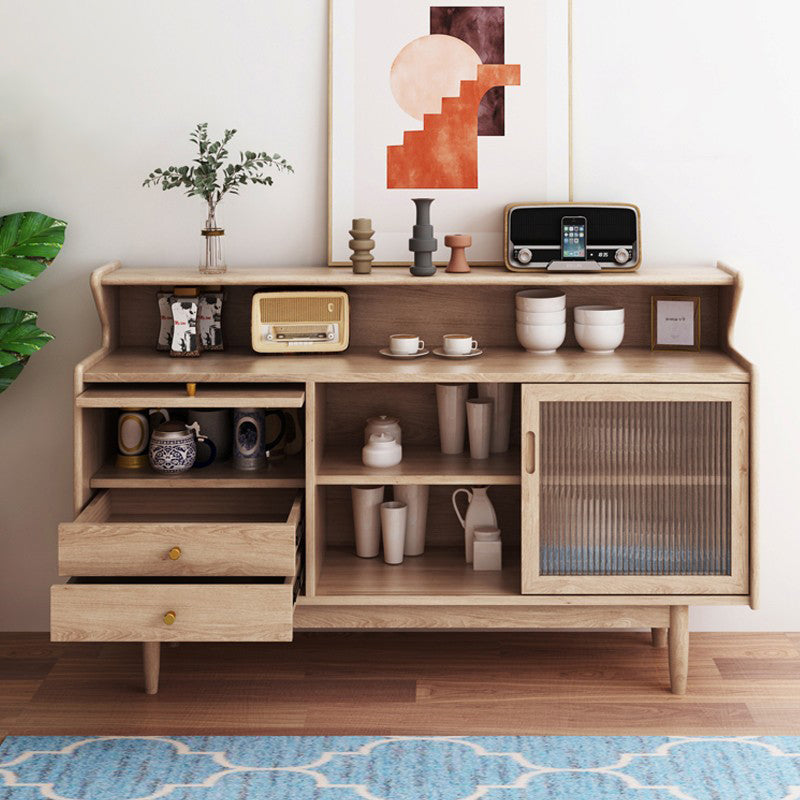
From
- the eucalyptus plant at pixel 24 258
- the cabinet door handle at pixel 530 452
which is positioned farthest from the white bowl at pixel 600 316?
the eucalyptus plant at pixel 24 258

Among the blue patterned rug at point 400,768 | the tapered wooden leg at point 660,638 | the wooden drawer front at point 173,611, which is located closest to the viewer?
the blue patterned rug at point 400,768

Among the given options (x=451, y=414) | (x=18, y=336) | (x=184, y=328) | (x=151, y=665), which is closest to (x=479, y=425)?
Answer: (x=451, y=414)

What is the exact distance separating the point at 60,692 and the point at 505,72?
1943 millimetres

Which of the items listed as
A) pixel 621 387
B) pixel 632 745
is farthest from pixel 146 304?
pixel 632 745

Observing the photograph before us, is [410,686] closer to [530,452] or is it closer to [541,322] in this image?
[530,452]

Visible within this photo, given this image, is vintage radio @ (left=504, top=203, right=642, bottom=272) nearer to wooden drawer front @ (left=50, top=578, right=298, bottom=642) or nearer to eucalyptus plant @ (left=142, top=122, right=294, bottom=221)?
eucalyptus plant @ (left=142, top=122, right=294, bottom=221)

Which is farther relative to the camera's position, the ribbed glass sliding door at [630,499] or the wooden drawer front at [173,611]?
the ribbed glass sliding door at [630,499]

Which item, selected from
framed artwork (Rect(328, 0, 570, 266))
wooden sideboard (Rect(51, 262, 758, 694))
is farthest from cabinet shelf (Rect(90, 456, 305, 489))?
framed artwork (Rect(328, 0, 570, 266))

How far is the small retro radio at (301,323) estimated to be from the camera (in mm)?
3127

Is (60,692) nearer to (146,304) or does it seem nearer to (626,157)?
(146,304)

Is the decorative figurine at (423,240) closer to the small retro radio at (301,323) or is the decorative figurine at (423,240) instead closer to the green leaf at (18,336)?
the small retro radio at (301,323)

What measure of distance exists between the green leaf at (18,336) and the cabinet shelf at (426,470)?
789mm

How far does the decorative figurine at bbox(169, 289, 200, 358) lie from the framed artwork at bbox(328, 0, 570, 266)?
1.31ft

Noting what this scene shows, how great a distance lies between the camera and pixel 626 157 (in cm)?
324
